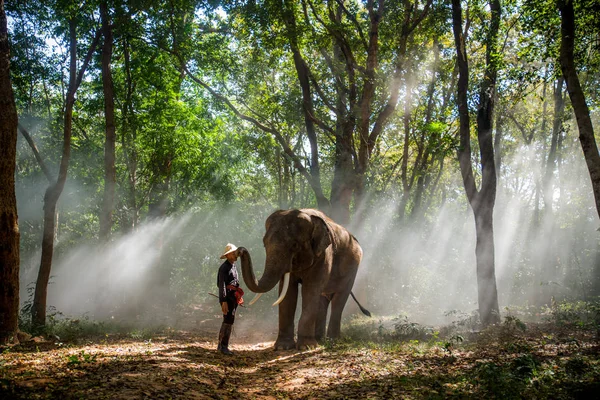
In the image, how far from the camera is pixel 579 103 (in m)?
9.08

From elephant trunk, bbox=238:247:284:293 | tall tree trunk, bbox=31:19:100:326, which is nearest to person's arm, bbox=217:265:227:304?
elephant trunk, bbox=238:247:284:293

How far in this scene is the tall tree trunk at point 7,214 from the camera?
8.66 m

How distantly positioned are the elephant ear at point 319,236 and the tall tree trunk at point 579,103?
558 cm

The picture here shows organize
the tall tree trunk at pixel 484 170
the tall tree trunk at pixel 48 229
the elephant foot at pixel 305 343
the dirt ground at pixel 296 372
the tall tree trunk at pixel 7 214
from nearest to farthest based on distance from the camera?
the dirt ground at pixel 296 372
the tall tree trunk at pixel 7 214
the elephant foot at pixel 305 343
the tall tree trunk at pixel 48 229
the tall tree trunk at pixel 484 170

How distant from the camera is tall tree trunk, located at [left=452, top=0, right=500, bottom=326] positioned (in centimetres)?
1324

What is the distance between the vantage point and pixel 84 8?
14.8m

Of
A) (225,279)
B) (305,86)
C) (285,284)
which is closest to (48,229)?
(225,279)

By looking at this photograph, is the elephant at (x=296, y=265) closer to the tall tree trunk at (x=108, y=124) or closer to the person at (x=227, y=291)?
the person at (x=227, y=291)

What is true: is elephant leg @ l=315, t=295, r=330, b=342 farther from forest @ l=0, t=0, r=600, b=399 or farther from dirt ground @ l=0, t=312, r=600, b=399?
dirt ground @ l=0, t=312, r=600, b=399

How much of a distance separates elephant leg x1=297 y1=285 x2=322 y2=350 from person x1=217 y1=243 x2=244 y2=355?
66.0 inches

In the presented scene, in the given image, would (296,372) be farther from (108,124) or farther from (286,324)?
(108,124)

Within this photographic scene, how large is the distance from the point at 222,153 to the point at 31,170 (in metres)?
14.2

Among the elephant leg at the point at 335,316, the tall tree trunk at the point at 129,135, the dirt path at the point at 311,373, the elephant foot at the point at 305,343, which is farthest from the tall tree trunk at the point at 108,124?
the elephant foot at the point at 305,343

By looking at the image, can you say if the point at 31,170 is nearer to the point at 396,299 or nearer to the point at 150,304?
the point at 150,304
